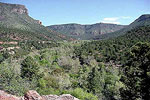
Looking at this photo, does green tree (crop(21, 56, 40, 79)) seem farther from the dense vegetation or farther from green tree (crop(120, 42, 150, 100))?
green tree (crop(120, 42, 150, 100))

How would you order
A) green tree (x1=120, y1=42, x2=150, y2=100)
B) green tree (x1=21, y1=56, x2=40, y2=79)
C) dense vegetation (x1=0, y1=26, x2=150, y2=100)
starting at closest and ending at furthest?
1. green tree (x1=120, y1=42, x2=150, y2=100)
2. dense vegetation (x1=0, y1=26, x2=150, y2=100)
3. green tree (x1=21, y1=56, x2=40, y2=79)

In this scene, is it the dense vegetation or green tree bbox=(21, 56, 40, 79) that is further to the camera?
green tree bbox=(21, 56, 40, 79)

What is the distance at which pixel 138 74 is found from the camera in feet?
49.8

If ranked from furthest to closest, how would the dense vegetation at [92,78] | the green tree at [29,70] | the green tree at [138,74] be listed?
the green tree at [29,70] → the dense vegetation at [92,78] → the green tree at [138,74]

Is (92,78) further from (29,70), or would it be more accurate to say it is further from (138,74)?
(138,74)

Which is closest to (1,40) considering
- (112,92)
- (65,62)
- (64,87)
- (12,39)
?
(12,39)

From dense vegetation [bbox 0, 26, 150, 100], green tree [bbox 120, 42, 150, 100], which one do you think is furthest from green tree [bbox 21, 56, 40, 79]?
green tree [bbox 120, 42, 150, 100]

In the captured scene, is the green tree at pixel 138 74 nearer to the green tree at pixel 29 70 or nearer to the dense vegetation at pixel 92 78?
the dense vegetation at pixel 92 78

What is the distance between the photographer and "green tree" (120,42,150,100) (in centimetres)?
1414

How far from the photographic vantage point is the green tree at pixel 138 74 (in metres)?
14.1

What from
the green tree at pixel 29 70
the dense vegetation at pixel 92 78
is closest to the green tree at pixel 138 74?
the dense vegetation at pixel 92 78

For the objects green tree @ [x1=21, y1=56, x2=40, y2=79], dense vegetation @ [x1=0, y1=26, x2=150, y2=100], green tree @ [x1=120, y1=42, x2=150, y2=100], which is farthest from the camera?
green tree @ [x1=21, y1=56, x2=40, y2=79]

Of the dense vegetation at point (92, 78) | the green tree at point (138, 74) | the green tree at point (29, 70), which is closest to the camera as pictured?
the green tree at point (138, 74)

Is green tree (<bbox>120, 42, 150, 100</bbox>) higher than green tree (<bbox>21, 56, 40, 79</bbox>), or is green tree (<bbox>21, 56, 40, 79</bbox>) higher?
green tree (<bbox>120, 42, 150, 100</bbox>)
